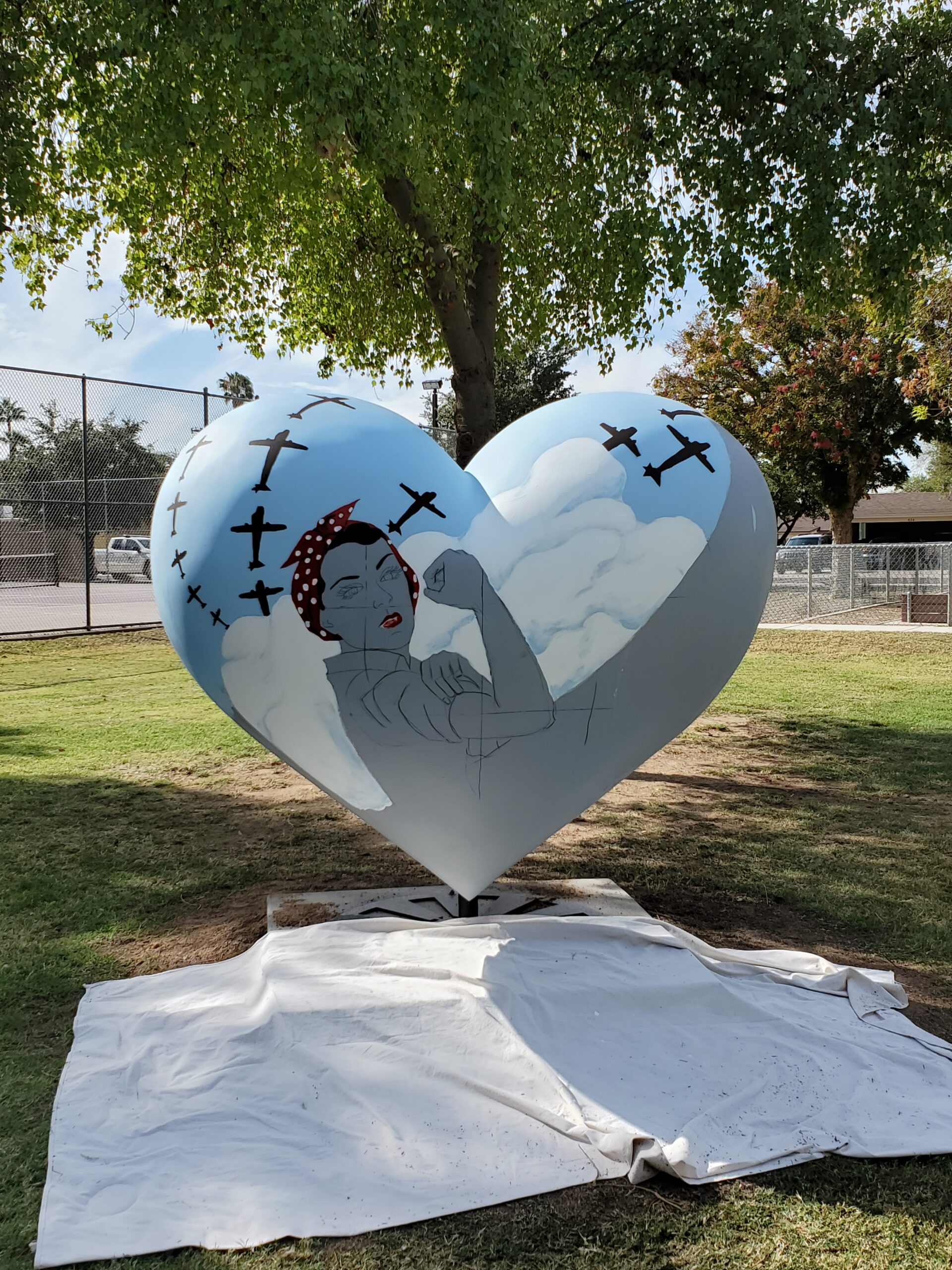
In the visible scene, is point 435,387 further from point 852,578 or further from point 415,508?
point 415,508

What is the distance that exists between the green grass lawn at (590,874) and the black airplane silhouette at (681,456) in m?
2.11

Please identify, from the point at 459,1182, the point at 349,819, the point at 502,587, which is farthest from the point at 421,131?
the point at 459,1182

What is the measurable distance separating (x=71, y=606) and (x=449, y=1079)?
532 inches

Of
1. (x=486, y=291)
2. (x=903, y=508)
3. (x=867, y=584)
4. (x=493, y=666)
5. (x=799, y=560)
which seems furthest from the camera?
(x=903, y=508)

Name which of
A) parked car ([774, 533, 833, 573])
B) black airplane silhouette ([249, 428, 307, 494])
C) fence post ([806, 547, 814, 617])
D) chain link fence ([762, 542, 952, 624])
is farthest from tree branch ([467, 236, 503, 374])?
parked car ([774, 533, 833, 573])

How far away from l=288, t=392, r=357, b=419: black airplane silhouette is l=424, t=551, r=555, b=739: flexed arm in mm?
741

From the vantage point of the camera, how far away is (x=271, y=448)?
370cm

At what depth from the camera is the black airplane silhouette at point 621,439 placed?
151 inches

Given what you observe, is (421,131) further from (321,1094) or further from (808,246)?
(321,1094)

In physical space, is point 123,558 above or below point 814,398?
below

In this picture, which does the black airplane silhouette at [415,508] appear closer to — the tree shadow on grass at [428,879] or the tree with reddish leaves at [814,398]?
the tree shadow on grass at [428,879]

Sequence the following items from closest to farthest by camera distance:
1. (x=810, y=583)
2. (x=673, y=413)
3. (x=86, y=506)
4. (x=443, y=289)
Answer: (x=673, y=413) → (x=443, y=289) → (x=86, y=506) → (x=810, y=583)

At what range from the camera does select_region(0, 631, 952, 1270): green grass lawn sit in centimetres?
256

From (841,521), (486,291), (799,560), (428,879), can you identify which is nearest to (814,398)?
(841,521)
